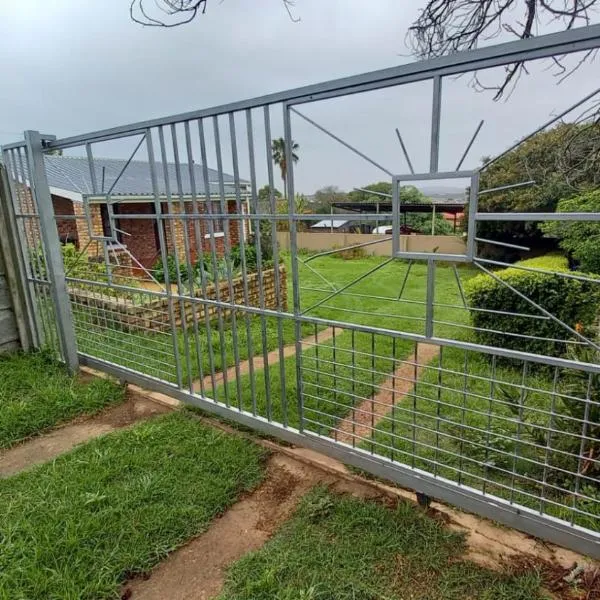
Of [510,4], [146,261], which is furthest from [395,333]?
[146,261]

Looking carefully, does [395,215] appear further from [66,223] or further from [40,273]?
[66,223]

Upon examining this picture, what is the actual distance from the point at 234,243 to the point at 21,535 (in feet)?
9.64

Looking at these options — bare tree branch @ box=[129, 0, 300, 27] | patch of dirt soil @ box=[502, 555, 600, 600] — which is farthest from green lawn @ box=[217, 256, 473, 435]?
bare tree branch @ box=[129, 0, 300, 27]

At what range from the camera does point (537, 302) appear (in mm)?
4184

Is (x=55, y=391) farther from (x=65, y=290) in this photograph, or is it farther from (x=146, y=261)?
(x=146, y=261)

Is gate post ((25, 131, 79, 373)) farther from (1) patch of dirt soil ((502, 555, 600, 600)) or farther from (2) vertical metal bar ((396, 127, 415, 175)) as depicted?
(1) patch of dirt soil ((502, 555, 600, 600))

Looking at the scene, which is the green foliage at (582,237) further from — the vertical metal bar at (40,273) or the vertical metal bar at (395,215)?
the vertical metal bar at (40,273)

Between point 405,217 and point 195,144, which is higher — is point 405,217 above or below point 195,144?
below

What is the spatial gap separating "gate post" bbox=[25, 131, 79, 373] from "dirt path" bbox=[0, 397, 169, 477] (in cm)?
87

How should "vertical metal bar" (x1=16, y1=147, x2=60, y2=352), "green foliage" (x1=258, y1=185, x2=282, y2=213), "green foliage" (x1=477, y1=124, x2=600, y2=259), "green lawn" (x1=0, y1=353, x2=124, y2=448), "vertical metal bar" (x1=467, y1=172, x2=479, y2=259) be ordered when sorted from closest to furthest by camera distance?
"vertical metal bar" (x1=467, y1=172, x2=479, y2=259), "green foliage" (x1=477, y1=124, x2=600, y2=259), "green foliage" (x1=258, y1=185, x2=282, y2=213), "green lawn" (x1=0, y1=353, x2=124, y2=448), "vertical metal bar" (x1=16, y1=147, x2=60, y2=352)

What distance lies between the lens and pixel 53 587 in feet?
5.49

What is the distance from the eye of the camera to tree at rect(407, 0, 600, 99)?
220cm

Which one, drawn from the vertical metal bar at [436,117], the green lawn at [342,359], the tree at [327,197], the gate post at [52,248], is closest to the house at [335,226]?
the tree at [327,197]

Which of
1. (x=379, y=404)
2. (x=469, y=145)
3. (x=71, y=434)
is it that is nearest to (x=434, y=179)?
(x=469, y=145)
